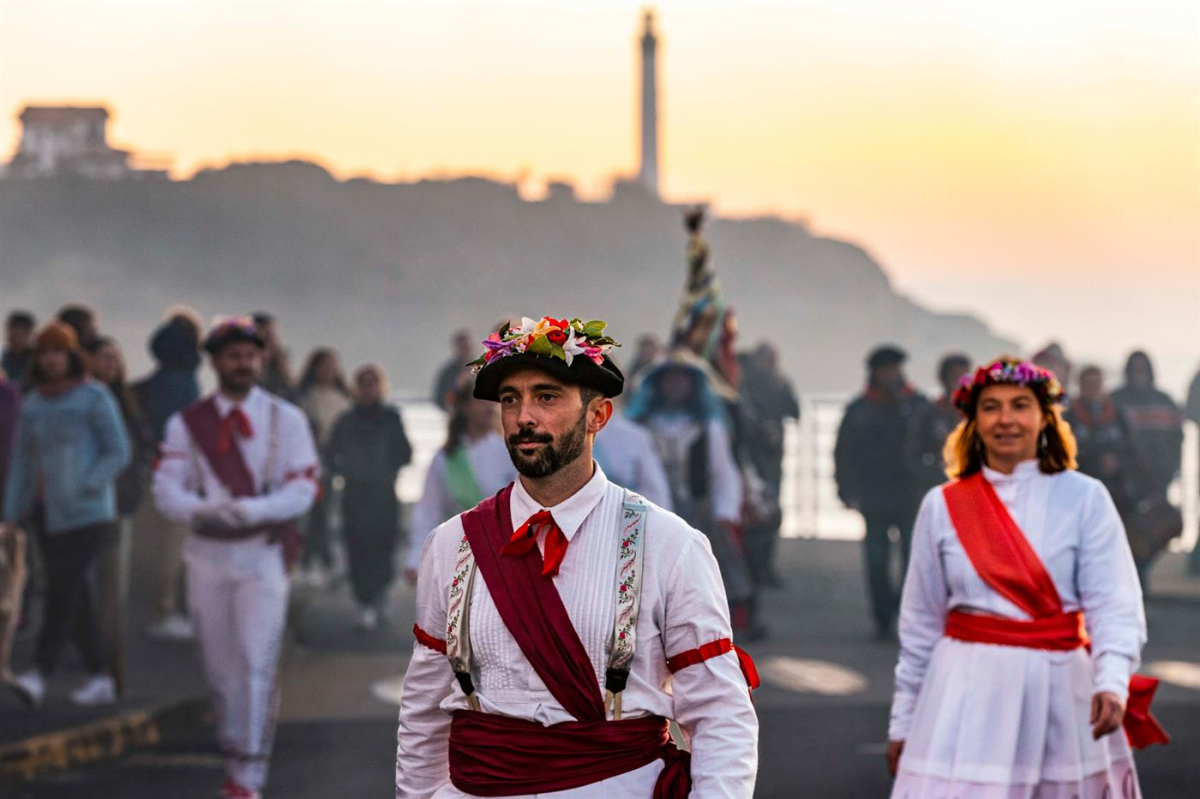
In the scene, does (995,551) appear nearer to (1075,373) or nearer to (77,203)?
(1075,373)

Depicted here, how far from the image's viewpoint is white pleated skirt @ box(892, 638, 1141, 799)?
21.1 feet

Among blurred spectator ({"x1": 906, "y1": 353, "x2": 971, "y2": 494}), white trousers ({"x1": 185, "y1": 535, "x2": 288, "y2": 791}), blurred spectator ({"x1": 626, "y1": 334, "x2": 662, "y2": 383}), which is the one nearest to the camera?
white trousers ({"x1": 185, "y1": 535, "x2": 288, "y2": 791})

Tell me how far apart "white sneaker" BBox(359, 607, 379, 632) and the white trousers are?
18.7 ft

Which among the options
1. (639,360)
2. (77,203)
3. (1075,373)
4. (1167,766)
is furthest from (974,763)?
(77,203)

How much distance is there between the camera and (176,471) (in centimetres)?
949

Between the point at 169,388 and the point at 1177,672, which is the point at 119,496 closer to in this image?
→ the point at 169,388

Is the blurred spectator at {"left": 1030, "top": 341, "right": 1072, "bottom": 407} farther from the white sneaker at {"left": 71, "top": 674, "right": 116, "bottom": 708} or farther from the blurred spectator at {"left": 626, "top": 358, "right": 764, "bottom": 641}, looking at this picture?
the white sneaker at {"left": 71, "top": 674, "right": 116, "bottom": 708}

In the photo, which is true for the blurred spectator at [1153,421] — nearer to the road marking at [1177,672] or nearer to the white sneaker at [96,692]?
the road marking at [1177,672]

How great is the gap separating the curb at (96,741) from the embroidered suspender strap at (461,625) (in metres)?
5.61

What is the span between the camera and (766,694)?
1220 cm

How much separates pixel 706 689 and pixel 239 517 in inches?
210

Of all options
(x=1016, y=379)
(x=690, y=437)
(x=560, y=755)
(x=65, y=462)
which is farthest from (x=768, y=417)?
(x=560, y=755)

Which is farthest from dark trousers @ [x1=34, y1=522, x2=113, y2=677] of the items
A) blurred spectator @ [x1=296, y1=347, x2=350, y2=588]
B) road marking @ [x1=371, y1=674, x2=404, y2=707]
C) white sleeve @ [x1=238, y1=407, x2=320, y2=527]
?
blurred spectator @ [x1=296, y1=347, x2=350, y2=588]

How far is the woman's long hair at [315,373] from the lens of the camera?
1614 centimetres
